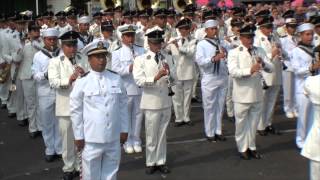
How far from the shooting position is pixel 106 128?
6484mm

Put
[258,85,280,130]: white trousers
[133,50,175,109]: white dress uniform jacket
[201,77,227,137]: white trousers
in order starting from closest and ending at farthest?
1. [133,50,175,109]: white dress uniform jacket
2. [201,77,227,137]: white trousers
3. [258,85,280,130]: white trousers

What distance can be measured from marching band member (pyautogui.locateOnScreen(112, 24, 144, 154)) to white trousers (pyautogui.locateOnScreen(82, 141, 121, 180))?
116 inches

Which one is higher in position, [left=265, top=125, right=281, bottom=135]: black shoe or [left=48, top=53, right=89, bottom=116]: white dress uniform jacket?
[left=48, top=53, right=89, bottom=116]: white dress uniform jacket

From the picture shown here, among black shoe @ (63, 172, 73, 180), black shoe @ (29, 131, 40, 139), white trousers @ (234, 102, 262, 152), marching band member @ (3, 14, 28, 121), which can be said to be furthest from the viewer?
marching band member @ (3, 14, 28, 121)

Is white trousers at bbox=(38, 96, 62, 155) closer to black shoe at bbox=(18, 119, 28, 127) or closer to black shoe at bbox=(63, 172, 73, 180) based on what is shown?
black shoe at bbox=(63, 172, 73, 180)

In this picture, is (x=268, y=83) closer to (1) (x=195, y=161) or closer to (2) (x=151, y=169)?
(1) (x=195, y=161)

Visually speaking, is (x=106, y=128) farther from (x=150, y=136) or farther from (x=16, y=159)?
(x=16, y=159)

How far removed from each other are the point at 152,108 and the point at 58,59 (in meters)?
1.67

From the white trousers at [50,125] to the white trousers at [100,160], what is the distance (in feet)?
9.45

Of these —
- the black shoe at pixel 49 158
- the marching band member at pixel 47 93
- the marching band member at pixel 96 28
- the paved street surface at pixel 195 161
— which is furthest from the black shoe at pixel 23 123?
the black shoe at pixel 49 158

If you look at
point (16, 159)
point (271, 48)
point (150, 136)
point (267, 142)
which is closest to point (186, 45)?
point (271, 48)

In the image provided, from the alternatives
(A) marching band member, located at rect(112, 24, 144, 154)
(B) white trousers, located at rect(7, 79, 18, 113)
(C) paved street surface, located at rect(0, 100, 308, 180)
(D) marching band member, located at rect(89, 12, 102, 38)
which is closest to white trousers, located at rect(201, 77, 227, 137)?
(C) paved street surface, located at rect(0, 100, 308, 180)

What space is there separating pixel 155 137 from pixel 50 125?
7.10 ft

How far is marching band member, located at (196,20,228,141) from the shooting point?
32.2 feet
